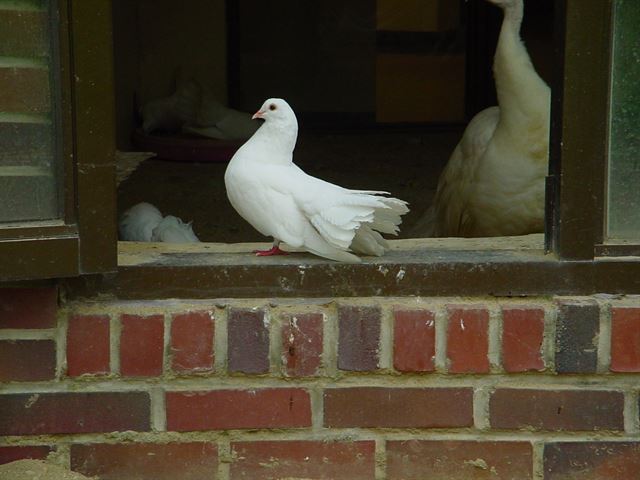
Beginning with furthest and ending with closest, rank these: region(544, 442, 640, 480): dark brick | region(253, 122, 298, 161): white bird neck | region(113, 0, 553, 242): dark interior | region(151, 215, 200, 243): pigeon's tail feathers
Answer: region(113, 0, 553, 242): dark interior
region(151, 215, 200, 243): pigeon's tail feathers
region(253, 122, 298, 161): white bird neck
region(544, 442, 640, 480): dark brick

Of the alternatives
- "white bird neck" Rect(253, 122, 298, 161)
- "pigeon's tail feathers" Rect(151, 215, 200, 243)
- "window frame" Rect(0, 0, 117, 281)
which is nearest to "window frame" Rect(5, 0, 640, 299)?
"window frame" Rect(0, 0, 117, 281)

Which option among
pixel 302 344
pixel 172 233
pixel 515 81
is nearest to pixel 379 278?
pixel 302 344

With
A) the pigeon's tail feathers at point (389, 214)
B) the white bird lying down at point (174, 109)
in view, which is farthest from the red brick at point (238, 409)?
the white bird lying down at point (174, 109)

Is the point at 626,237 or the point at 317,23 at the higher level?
the point at 317,23

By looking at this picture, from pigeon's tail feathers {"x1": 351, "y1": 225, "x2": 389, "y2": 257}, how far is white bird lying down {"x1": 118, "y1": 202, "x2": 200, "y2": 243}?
146 cm

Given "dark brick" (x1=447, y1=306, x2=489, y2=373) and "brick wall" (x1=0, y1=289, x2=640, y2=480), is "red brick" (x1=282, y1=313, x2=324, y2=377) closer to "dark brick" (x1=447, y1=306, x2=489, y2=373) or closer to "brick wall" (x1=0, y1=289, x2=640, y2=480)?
"brick wall" (x1=0, y1=289, x2=640, y2=480)

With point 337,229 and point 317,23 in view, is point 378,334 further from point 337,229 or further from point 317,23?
point 317,23

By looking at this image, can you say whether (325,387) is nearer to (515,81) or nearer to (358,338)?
(358,338)

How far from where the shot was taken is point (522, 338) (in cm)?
Result: 234

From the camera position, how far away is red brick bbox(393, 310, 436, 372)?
232 cm

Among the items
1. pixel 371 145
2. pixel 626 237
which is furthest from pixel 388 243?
pixel 371 145

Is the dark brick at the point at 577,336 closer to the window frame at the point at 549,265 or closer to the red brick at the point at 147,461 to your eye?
the window frame at the point at 549,265

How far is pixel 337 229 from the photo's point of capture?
2285 mm

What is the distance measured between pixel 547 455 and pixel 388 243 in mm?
536
